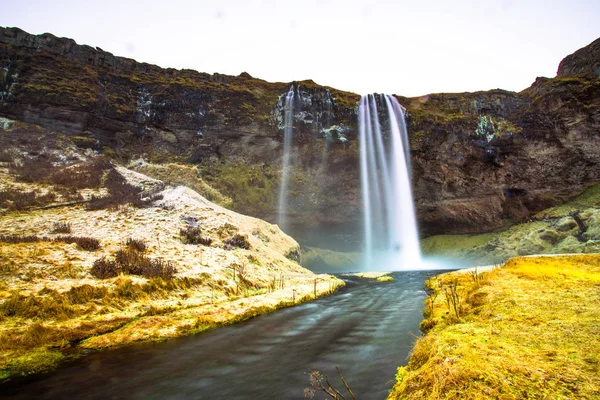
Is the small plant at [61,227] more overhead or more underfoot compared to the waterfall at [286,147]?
more underfoot

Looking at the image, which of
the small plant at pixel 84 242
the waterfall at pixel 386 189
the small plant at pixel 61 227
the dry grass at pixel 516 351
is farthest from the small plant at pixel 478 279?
the waterfall at pixel 386 189

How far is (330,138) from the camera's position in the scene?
173 ft

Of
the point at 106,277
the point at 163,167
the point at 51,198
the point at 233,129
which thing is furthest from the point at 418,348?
the point at 233,129

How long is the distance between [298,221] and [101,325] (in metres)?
47.8

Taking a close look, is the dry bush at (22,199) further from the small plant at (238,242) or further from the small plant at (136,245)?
the small plant at (238,242)

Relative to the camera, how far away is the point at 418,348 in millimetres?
5781

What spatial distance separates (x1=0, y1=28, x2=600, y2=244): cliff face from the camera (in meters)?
47.7

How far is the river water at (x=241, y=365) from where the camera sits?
5.66 meters

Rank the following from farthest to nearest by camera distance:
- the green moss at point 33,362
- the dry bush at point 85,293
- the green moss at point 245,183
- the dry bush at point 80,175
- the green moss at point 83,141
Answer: the green moss at point 245,183, the green moss at point 83,141, the dry bush at point 80,175, the dry bush at point 85,293, the green moss at point 33,362

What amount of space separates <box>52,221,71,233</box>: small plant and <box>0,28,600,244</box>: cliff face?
3154 cm

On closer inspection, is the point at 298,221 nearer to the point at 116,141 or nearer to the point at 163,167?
the point at 163,167

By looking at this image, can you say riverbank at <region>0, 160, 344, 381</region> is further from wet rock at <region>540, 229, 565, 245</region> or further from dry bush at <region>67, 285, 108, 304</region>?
wet rock at <region>540, 229, 565, 245</region>

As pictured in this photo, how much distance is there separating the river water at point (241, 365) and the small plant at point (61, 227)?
428 inches

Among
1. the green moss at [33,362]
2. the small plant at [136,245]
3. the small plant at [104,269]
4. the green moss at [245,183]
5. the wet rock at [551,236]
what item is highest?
the green moss at [245,183]
